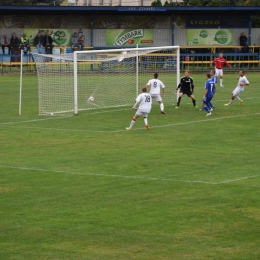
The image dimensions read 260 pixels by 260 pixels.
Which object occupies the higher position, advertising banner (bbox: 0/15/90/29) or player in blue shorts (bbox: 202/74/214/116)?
advertising banner (bbox: 0/15/90/29)

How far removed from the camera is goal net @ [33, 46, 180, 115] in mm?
36378

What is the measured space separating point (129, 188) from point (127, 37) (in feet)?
148

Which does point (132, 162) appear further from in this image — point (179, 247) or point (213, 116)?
point (213, 116)

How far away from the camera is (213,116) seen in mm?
33375

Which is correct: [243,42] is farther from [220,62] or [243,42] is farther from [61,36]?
[220,62]

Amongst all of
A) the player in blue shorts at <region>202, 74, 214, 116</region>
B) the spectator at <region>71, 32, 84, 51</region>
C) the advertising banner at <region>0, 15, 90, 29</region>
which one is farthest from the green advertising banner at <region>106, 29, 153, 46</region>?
the player in blue shorts at <region>202, 74, 214, 116</region>

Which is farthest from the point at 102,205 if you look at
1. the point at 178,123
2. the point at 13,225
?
the point at 178,123

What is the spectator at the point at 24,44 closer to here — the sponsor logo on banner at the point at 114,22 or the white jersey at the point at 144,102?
the sponsor logo on banner at the point at 114,22

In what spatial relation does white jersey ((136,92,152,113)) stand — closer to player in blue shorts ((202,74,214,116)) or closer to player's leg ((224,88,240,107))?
player in blue shorts ((202,74,214,116))

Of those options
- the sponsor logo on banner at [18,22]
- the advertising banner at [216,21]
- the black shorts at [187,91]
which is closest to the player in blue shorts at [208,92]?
the black shorts at [187,91]

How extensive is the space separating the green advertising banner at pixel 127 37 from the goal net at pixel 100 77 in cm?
1847

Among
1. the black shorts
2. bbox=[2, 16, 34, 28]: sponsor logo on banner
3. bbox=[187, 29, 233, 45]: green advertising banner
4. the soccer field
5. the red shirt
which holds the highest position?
bbox=[2, 16, 34, 28]: sponsor logo on banner

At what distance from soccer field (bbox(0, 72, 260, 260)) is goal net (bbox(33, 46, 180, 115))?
396 centimetres

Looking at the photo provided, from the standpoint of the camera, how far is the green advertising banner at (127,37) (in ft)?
205
